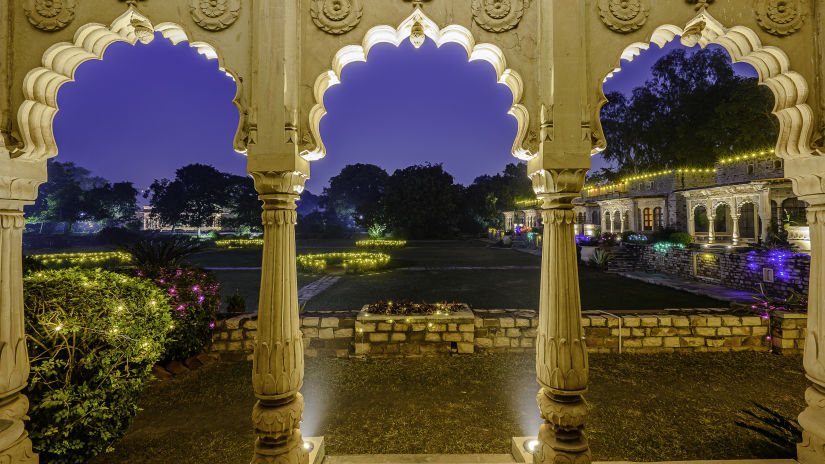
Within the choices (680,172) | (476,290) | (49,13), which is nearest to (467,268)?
(476,290)

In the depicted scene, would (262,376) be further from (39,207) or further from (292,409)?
(39,207)

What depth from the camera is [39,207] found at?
44.3 meters

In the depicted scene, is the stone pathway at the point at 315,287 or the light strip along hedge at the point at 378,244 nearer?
the stone pathway at the point at 315,287

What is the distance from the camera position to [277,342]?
8.32 ft

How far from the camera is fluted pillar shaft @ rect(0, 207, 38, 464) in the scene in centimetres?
241

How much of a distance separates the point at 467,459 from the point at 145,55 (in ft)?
Answer: 530

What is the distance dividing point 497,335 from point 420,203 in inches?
1531

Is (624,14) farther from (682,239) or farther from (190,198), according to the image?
(190,198)

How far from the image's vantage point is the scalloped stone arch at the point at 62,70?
8.38ft

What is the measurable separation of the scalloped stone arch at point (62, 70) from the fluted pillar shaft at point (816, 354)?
176 inches

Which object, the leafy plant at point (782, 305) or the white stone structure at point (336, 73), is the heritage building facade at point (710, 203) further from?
the white stone structure at point (336, 73)

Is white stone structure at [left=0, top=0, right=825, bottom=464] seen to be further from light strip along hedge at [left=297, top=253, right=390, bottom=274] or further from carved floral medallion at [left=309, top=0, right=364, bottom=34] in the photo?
light strip along hedge at [left=297, top=253, right=390, bottom=274]

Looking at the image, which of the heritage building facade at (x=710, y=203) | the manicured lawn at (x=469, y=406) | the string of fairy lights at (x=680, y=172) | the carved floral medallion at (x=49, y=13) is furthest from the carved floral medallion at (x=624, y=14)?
the string of fairy lights at (x=680, y=172)

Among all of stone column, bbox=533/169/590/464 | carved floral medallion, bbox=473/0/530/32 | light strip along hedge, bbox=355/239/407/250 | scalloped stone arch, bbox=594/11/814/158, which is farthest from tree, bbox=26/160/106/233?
scalloped stone arch, bbox=594/11/814/158
